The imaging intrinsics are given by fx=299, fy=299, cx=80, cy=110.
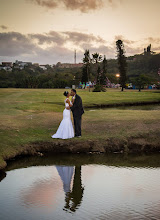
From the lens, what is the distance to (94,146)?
1931 cm

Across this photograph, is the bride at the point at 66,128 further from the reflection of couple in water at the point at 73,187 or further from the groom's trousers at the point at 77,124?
the reflection of couple in water at the point at 73,187

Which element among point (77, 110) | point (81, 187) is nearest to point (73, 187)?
point (81, 187)

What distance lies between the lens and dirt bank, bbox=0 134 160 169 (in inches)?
742

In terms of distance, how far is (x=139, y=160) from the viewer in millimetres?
17672

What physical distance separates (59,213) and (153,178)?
233 inches

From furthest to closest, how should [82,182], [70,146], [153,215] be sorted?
[70,146] < [82,182] < [153,215]

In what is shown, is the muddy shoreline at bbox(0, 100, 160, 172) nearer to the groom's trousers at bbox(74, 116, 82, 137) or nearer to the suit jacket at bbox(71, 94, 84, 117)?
the groom's trousers at bbox(74, 116, 82, 137)

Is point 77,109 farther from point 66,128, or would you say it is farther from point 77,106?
point 66,128

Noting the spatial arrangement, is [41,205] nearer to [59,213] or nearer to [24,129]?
[59,213]

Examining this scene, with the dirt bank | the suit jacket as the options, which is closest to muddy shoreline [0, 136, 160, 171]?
the dirt bank

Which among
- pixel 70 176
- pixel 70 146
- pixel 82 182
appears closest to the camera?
pixel 82 182

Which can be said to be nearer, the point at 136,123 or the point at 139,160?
the point at 139,160

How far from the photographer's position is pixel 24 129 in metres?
22.6

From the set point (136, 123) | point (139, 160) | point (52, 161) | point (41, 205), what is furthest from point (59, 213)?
point (136, 123)
